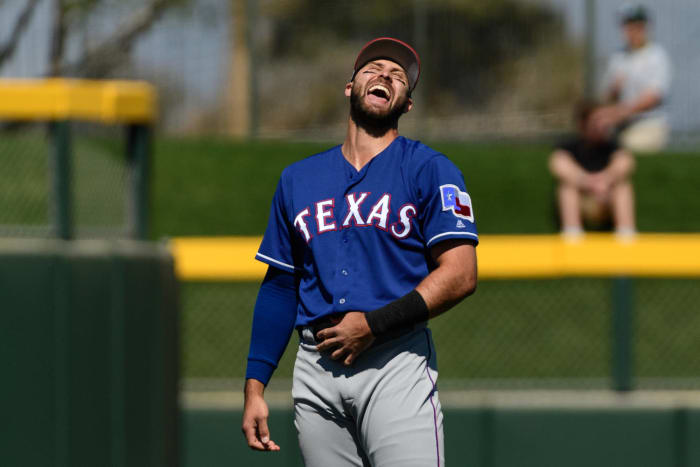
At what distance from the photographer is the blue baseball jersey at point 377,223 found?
3053 millimetres

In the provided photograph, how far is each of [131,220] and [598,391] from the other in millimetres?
2893

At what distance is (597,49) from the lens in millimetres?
9664

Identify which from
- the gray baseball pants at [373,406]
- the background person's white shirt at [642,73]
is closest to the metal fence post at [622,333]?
the background person's white shirt at [642,73]

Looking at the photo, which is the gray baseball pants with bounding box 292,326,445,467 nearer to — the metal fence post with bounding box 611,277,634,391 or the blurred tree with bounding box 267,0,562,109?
the metal fence post with bounding box 611,277,634,391

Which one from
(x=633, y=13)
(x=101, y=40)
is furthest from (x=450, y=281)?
(x=101, y=40)

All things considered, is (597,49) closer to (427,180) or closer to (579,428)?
(579,428)

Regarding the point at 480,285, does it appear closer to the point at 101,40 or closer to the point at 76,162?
the point at 76,162

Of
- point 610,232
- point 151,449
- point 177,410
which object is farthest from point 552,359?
point 151,449

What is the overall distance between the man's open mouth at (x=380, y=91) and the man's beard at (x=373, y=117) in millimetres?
32

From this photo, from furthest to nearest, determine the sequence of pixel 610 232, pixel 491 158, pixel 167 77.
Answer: pixel 491 158 < pixel 167 77 < pixel 610 232

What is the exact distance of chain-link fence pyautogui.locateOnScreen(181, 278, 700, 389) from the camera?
7566 mm

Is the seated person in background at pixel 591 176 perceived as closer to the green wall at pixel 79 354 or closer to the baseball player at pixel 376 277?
the green wall at pixel 79 354

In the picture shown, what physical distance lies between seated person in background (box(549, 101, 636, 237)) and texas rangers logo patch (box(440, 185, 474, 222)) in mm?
5124

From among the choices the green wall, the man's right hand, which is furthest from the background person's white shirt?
the man's right hand
